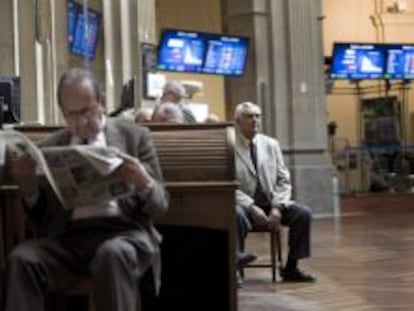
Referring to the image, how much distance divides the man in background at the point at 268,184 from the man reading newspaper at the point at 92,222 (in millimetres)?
2879

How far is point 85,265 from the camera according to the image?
3877 mm

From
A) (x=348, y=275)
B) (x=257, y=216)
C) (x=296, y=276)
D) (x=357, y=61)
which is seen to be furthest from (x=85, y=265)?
(x=357, y=61)

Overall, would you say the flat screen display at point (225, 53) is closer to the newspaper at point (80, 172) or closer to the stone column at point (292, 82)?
the stone column at point (292, 82)

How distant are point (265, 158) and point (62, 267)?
3.35 m

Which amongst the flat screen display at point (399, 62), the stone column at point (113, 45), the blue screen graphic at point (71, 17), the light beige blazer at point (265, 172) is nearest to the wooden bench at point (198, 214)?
the light beige blazer at point (265, 172)

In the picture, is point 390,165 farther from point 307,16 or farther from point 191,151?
point 191,151

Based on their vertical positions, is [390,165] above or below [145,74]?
below

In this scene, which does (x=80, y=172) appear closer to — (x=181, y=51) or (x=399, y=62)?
(x=181, y=51)

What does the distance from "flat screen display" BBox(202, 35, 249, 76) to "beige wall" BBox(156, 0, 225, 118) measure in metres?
6.34

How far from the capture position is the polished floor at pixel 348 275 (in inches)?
234

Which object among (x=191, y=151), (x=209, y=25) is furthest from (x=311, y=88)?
(x=191, y=151)

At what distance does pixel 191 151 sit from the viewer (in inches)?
171

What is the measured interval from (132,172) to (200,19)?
61.6 feet

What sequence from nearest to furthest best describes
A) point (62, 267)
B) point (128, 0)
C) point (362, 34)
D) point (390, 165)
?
point (62, 267) → point (128, 0) → point (390, 165) → point (362, 34)
